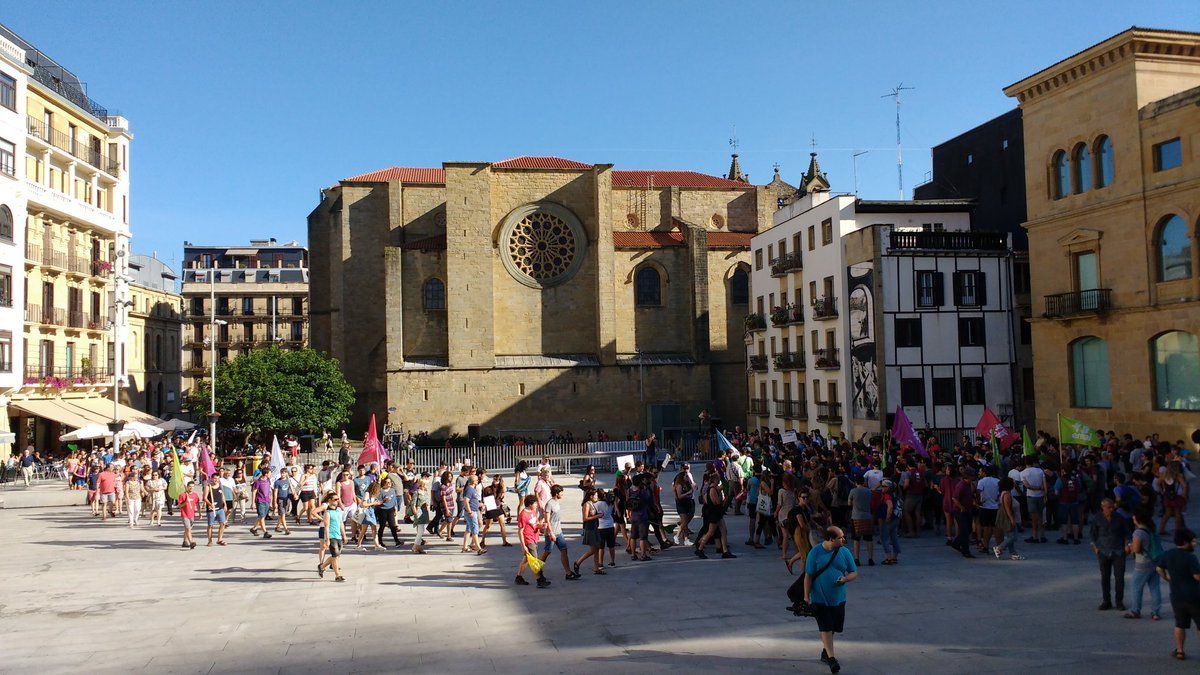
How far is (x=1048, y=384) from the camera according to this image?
28.0 m

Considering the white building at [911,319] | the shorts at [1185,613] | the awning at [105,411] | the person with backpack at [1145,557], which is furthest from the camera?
the awning at [105,411]

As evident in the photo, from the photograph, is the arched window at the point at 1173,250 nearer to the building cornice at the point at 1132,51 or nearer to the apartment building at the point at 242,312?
the building cornice at the point at 1132,51

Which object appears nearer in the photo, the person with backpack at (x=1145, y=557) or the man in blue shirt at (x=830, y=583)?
the man in blue shirt at (x=830, y=583)

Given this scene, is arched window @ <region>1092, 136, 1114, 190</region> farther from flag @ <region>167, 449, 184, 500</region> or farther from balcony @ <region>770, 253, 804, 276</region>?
flag @ <region>167, 449, 184, 500</region>

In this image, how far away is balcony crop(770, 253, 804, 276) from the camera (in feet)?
119

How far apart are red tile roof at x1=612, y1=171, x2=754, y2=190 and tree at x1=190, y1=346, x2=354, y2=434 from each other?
69.0 feet

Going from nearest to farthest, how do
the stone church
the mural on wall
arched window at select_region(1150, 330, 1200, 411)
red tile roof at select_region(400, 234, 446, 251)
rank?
arched window at select_region(1150, 330, 1200, 411) → the mural on wall → the stone church → red tile roof at select_region(400, 234, 446, 251)

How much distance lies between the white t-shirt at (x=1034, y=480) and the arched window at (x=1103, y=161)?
15.0 meters

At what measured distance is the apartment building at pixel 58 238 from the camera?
103ft

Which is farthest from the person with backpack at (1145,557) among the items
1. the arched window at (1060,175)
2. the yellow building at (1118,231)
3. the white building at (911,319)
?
the arched window at (1060,175)

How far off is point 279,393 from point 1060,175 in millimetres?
31211

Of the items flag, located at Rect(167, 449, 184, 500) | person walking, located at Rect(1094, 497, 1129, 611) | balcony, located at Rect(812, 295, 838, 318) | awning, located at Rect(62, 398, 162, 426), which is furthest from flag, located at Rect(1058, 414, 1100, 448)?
awning, located at Rect(62, 398, 162, 426)

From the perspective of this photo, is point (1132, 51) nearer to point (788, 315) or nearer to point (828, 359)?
point (828, 359)

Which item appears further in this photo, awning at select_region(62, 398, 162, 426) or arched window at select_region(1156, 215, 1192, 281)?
awning at select_region(62, 398, 162, 426)
